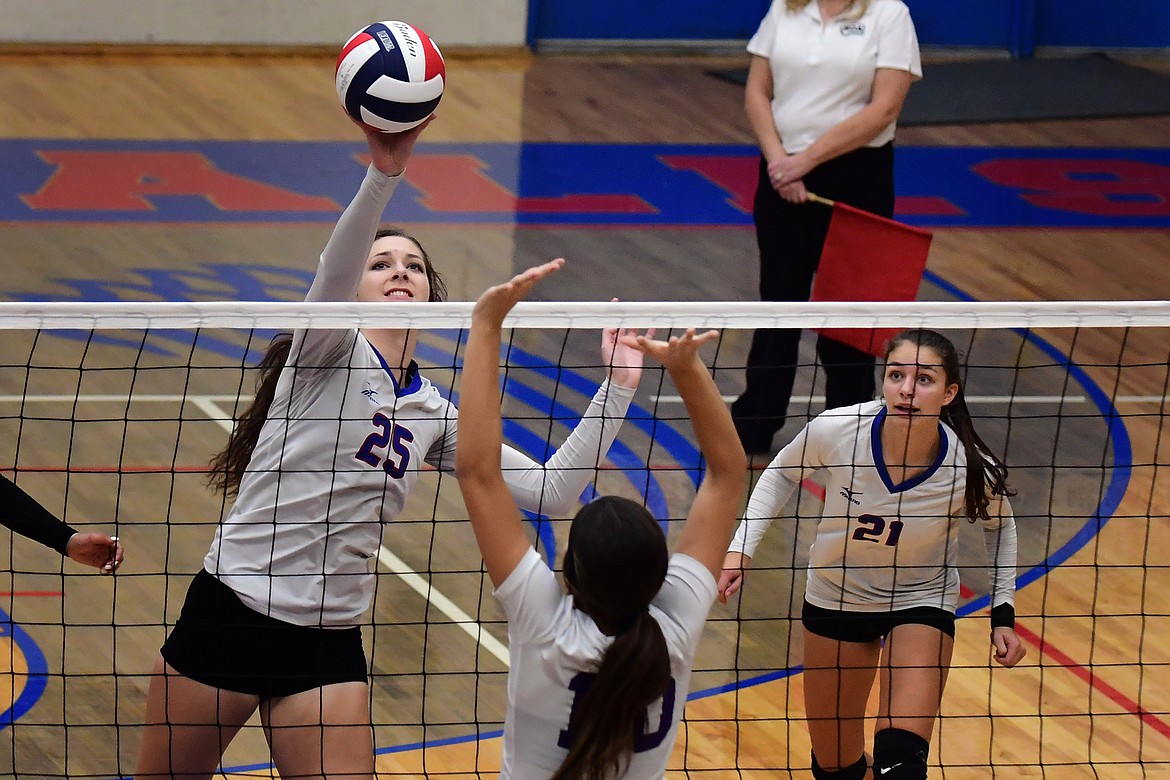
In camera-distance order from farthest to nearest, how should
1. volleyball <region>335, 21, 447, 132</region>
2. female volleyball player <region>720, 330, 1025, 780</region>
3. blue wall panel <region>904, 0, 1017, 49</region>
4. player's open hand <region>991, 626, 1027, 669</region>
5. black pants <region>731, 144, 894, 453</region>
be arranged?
blue wall panel <region>904, 0, 1017, 49</region>, black pants <region>731, 144, 894, 453</region>, female volleyball player <region>720, 330, 1025, 780</region>, player's open hand <region>991, 626, 1027, 669</region>, volleyball <region>335, 21, 447, 132</region>

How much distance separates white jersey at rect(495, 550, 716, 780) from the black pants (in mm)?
3664

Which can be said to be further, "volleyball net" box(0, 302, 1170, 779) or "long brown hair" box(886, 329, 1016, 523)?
"long brown hair" box(886, 329, 1016, 523)

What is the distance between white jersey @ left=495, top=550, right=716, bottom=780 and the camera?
8.68 feet

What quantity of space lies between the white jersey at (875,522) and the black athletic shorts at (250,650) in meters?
1.18

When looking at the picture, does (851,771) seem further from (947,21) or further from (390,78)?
(947,21)

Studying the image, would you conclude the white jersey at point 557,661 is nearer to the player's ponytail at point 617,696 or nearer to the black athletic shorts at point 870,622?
the player's ponytail at point 617,696

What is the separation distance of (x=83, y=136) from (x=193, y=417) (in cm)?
512

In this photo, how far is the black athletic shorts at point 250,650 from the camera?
11.0 ft

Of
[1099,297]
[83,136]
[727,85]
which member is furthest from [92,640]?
[727,85]

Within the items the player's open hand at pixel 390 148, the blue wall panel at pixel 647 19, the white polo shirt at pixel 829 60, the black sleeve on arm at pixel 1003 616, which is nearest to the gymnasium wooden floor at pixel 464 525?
the black sleeve on arm at pixel 1003 616

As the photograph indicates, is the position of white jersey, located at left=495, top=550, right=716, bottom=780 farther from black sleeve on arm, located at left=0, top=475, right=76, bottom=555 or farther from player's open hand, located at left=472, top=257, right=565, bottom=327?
black sleeve on arm, located at left=0, top=475, right=76, bottom=555

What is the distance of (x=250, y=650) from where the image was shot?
3.35m

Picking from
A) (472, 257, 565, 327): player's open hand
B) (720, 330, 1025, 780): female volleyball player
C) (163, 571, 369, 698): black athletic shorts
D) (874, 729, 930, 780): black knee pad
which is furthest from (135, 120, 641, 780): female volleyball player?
(874, 729, 930, 780): black knee pad

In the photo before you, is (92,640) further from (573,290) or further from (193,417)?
(573,290)
